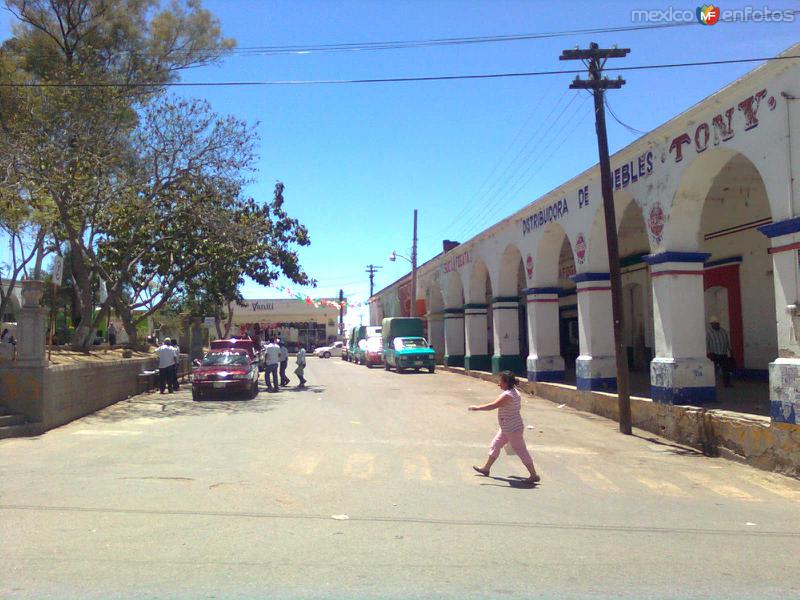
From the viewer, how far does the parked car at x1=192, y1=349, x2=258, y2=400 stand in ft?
67.2

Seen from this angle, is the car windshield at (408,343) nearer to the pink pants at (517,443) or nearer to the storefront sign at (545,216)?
the storefront sign at (545,216)

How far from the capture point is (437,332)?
38.6 m

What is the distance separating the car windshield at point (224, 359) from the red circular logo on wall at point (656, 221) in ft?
41.0

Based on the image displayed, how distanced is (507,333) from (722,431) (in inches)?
542

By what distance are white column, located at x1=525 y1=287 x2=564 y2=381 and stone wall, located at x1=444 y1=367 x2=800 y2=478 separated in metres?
4.63

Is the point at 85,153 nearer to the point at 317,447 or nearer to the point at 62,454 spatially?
the point at 62,454

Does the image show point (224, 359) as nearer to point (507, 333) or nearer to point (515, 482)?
point (507, 333)

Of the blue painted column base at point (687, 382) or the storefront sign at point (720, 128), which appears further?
the blue painted column base at point (687, 382)

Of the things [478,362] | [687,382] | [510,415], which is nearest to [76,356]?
[510,415]

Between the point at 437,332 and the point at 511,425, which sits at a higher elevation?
the point at 437,332

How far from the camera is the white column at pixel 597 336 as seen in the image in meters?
17.9

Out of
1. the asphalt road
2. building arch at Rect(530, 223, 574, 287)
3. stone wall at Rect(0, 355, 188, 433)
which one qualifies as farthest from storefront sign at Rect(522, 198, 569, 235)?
stone wall at Rect(0, 355, 188, 433)

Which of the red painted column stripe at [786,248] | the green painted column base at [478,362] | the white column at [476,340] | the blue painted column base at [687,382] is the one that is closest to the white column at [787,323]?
the red painted column stripe at [786,248]

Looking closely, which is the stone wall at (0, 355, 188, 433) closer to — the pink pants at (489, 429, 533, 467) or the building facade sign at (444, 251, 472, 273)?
the pink pants at (489, 429, 533, 467)
